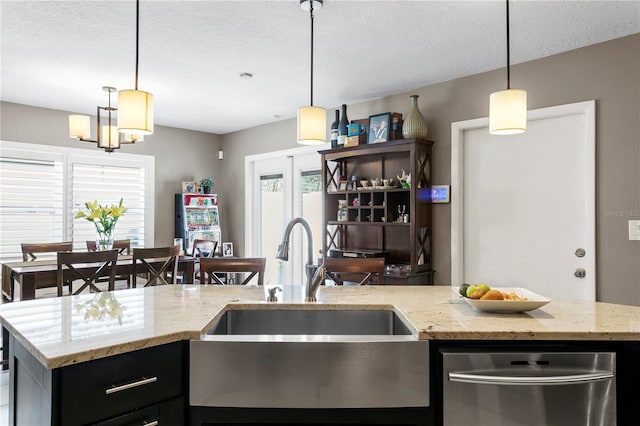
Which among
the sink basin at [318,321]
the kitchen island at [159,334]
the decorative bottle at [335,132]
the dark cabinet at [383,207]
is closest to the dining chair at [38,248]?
the dark cabinet at [383,207]

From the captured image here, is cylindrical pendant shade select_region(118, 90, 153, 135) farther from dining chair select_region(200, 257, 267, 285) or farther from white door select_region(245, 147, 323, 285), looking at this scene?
white door select_region(245, 147, 323, 285)

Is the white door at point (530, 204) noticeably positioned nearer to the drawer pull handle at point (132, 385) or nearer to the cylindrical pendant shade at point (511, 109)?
the cylindrical pendant shade at point (511, 109)

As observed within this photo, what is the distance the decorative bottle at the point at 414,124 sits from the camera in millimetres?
3889

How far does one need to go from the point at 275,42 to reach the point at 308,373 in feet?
7.71

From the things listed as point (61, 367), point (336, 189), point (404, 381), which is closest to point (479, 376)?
point (404, 381)

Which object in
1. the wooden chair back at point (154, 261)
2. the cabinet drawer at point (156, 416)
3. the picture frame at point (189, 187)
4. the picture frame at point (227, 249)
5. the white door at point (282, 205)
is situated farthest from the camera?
the picture frame at point (227, 249)

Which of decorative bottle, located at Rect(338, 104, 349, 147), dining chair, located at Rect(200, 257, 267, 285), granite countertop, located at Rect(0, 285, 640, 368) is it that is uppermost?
decorative bottle, located at Rect(338, 104, 349, 147)

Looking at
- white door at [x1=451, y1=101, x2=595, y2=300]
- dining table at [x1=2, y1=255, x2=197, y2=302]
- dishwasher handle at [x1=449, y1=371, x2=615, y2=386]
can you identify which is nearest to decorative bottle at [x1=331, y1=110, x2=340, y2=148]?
white door at [x1=451, y1=101, x2=595, y2=300]

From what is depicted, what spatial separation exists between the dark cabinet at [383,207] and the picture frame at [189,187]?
7.12ft

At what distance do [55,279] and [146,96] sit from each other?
7.23ft

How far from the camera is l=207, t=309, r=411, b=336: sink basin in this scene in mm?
1972

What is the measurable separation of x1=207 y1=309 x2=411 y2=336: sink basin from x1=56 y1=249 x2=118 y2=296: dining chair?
1926 millimetres

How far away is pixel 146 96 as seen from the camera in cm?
211

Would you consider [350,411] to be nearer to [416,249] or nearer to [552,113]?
Answer: [416,249]
